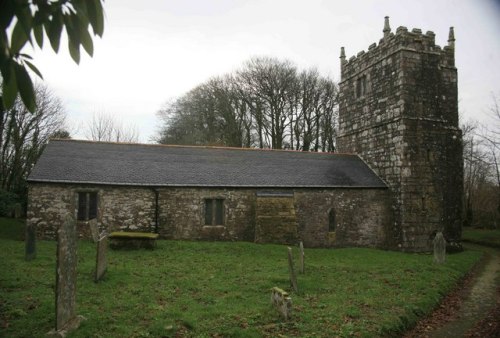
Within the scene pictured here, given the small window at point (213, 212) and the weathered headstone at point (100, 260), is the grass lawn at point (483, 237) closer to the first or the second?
the small window at point (213, 212)

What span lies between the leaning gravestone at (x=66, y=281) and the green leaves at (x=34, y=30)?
17.8 feet

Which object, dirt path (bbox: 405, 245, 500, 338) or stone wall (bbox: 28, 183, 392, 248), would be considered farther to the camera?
stone wall (bbox: 28, 183, 392, 248)

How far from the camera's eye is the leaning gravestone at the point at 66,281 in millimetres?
6297

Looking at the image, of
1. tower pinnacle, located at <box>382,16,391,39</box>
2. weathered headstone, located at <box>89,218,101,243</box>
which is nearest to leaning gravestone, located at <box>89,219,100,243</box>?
weathered headstone, located at <box>89,218,101,243</box>

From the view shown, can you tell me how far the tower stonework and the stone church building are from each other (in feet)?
0.18

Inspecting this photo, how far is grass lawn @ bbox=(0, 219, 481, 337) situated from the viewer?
7098mm

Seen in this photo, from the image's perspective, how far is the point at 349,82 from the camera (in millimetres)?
22953

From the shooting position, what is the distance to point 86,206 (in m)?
15.7

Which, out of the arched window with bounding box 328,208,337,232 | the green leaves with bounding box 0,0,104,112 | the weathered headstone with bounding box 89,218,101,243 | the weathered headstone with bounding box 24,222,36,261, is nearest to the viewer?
the green leaves with bounding box 0,0,104,112

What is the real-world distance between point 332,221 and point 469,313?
8765mm

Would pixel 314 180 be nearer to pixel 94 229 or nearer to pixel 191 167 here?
pixel 191 167

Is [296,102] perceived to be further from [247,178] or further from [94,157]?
[94,157]

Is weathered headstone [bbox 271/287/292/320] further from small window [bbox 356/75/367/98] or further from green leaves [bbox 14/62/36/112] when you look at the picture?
small window [bbox 356/75/367/98]

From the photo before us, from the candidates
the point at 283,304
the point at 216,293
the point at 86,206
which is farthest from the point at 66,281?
the point at 86,206
